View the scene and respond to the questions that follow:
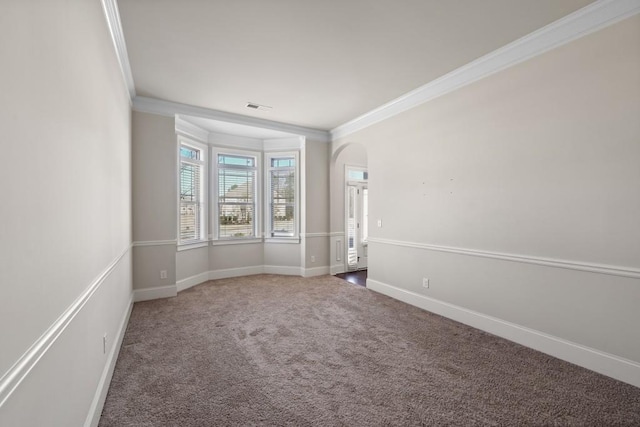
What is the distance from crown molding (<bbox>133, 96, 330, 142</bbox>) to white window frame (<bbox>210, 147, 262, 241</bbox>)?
2.95 ft

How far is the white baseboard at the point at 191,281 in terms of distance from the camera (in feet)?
15.6

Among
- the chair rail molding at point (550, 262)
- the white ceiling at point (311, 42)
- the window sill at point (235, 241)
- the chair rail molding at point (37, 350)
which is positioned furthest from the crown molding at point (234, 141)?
the chair rail molding at point (37, 350)

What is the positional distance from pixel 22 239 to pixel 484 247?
356 centimetres

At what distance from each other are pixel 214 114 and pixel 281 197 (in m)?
2.07

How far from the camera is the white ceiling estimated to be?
235 cm

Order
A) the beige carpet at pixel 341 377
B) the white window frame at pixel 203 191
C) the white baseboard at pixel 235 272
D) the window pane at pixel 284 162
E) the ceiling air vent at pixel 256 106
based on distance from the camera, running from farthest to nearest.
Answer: the window pane at pixel 284 162, the white baseboard at pixel 235 272, the white window frame at pixel 203 191, the ceiling air vent at pixel 256 106, the beige carpet at pixel 341 377

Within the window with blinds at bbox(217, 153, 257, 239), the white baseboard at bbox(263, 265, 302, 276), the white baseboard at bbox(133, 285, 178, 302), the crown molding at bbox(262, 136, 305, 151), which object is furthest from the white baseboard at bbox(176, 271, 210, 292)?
the crown molding at bbox(262, 136, 305, 151)

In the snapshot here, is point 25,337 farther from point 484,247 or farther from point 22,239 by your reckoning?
point 484,247

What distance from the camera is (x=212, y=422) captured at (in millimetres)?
1842

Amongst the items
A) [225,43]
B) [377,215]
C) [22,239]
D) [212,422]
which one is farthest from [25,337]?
[377,215]

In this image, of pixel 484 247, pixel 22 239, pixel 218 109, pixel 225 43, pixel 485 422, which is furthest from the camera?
pixel 218 109

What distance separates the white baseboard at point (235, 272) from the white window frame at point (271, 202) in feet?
2.05

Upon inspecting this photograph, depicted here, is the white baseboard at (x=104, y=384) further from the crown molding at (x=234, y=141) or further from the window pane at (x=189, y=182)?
the crown molding at (x=234, y=141)

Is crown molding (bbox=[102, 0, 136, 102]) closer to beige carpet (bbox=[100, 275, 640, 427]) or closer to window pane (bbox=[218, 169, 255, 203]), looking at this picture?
window pane (bbox=[218, 169, 255, 203])
